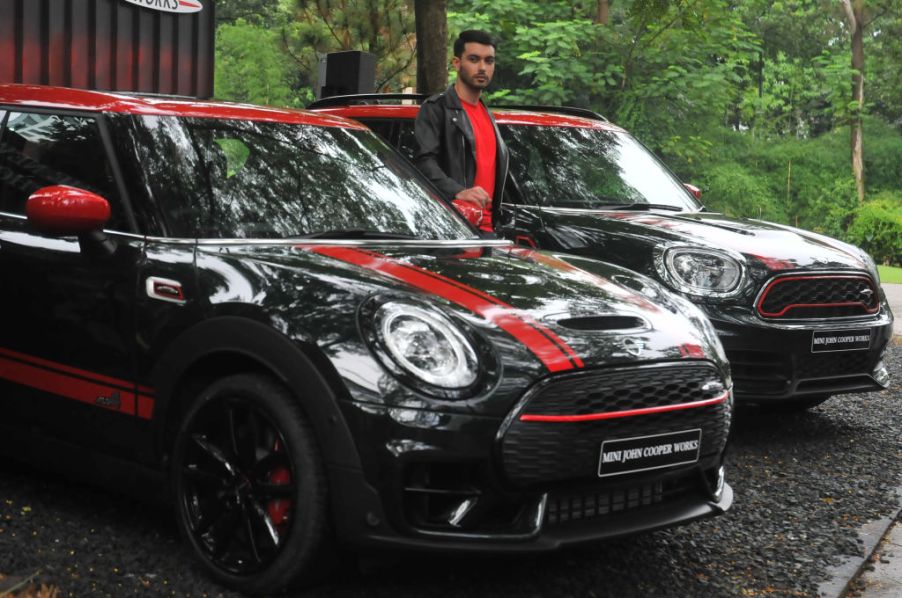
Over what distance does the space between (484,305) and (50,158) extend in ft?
6.15

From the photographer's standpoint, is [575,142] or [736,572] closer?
[736,572]

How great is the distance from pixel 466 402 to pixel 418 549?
1.43 ft

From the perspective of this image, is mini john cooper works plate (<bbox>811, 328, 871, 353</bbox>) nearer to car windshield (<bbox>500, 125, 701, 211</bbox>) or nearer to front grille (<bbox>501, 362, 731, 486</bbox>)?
car windshield (<bbox>500, 125, 701, 211</bbox>)

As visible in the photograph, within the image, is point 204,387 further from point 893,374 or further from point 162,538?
point 893,374

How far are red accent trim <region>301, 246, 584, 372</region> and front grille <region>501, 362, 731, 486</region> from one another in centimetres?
7

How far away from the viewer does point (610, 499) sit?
382cm

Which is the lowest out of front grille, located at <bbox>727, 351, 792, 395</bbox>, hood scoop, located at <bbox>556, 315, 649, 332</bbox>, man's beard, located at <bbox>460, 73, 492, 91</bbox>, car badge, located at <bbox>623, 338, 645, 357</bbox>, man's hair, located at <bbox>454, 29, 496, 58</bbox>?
front grille, located at <bbox>727, 351, 792, 395</bbox>

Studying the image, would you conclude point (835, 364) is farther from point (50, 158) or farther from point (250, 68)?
point (250, 68)

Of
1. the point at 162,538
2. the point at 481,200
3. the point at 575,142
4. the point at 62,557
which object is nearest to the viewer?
the point at 62,557

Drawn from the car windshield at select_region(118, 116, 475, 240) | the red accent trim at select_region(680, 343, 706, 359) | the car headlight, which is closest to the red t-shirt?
the car headlight

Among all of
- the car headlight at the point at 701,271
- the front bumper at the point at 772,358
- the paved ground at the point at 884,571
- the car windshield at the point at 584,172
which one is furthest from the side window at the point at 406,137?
the paved ground at the point at 884,571

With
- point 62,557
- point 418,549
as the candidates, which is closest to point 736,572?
point 418,549

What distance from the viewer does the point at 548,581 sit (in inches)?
162

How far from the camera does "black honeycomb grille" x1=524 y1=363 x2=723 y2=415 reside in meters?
3.58
